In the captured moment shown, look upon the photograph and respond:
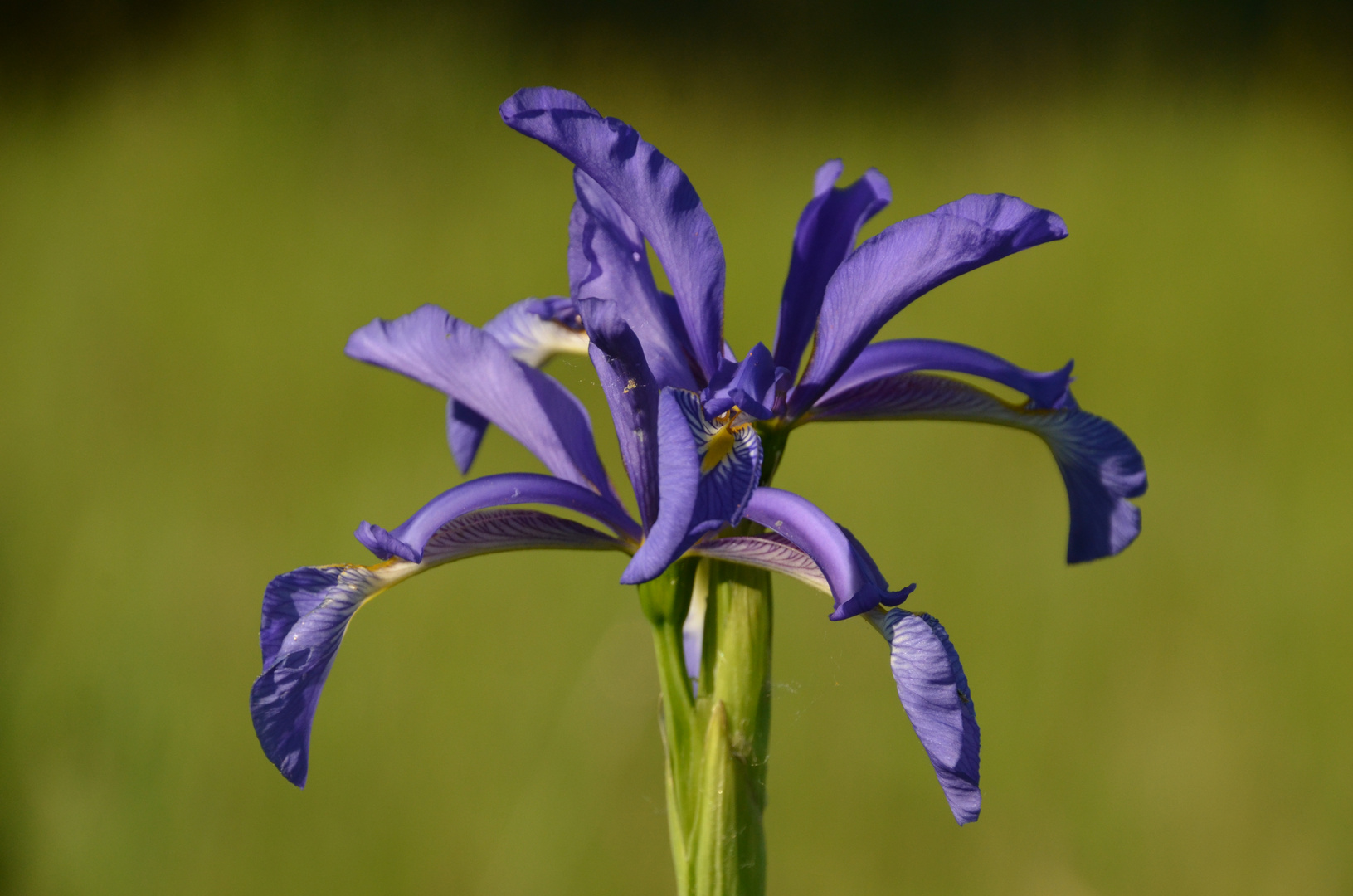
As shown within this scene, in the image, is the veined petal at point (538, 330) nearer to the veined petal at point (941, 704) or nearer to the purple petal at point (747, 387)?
the purple petal at point (747, 387)

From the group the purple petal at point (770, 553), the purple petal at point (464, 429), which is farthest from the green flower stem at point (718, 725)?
the purple petal at point (464, 429)

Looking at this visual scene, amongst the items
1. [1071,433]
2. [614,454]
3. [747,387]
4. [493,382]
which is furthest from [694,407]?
[614,454]

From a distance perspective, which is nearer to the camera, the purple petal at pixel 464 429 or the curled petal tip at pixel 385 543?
the curled petal tip at pixel 385 543

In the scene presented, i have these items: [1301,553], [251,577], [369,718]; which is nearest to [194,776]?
[369,718]

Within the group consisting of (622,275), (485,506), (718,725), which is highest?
(622,275)

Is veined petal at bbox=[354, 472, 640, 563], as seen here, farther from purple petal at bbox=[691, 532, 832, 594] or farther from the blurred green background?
the blurred green background

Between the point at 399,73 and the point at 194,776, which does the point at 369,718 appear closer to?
the point at 194,776

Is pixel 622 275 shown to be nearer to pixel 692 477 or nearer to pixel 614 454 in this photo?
pixel 692 477
